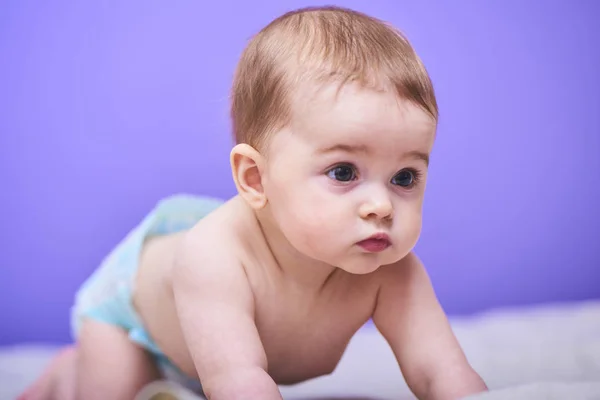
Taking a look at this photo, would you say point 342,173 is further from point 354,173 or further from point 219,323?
point 219,323

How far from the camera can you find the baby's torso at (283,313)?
3.35ft

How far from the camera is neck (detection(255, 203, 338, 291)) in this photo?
1015 millimetres

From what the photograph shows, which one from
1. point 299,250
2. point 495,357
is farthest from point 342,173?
point 495,357

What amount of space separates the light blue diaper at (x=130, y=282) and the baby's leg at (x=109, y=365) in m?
0.01

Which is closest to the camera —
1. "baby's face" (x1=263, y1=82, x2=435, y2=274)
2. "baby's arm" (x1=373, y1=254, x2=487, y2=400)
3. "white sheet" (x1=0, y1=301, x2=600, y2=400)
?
"baby's face" (x1=263, y1=82, x2=435, y2=274)

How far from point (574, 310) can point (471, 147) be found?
450 millimetres

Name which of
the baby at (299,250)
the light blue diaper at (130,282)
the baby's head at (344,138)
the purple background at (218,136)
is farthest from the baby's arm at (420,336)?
the purple background at (218,136)

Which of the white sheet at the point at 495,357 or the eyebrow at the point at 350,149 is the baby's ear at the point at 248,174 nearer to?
the eyebrow at the point at 350,149

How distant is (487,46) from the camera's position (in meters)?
1.84

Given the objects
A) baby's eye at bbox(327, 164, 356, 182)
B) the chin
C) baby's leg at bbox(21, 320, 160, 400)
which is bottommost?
baby's leg at bbox(21, 320, 160, 400)

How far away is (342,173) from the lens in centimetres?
A: 88

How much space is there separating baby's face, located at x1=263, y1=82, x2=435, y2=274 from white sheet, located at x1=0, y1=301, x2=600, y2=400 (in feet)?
1.45

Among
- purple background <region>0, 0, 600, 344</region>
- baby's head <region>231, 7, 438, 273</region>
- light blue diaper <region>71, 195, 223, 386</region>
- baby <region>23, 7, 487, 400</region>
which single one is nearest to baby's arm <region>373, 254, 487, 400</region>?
baby <region>23, 7, 487, 400</region>

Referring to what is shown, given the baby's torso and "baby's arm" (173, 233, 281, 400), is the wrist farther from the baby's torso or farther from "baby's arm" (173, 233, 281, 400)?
the baby's torso
